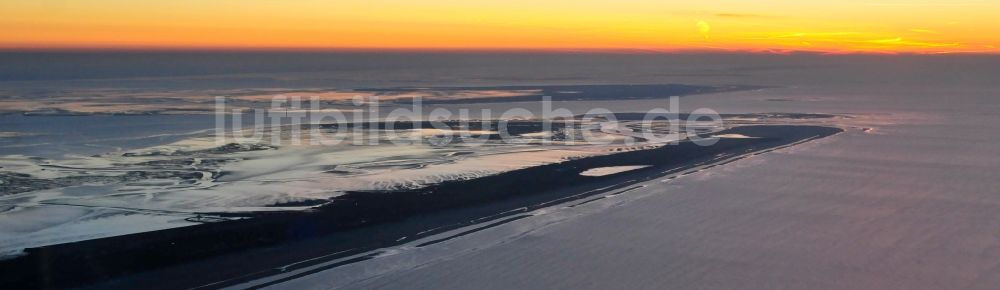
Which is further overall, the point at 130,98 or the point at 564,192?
the point at 130,98

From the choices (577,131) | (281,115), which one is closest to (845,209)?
(577,131)

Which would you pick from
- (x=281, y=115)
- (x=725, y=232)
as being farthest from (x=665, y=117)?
(x=725, y=232)

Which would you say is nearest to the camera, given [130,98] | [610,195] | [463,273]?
[463,273]

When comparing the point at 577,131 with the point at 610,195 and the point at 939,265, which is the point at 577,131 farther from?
the point at 939,265

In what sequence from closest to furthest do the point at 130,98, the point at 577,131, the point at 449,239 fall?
the point at 449,239 → the point at 577,131 → the point at 130,98

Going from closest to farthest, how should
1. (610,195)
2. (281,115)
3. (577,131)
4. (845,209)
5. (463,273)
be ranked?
(463,273), (845,209), (610,195), (577,131), (281,115)

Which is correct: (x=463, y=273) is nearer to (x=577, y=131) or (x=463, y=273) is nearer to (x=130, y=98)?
(x=577, y=131)
